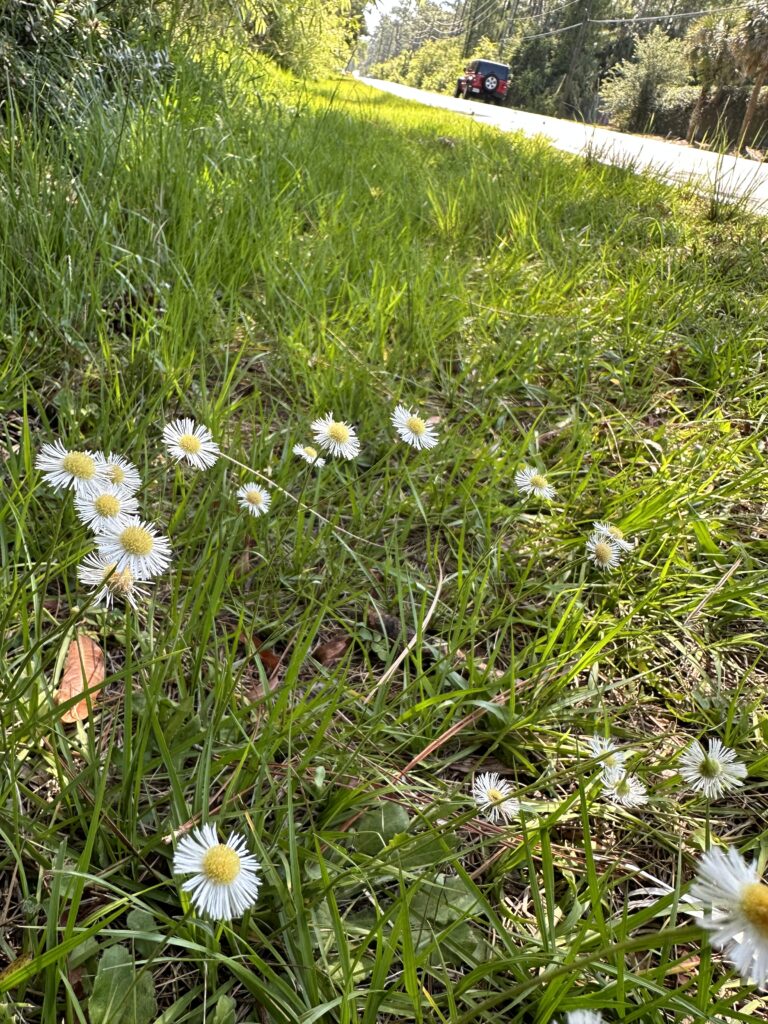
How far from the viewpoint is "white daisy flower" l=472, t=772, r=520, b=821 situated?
858 mm

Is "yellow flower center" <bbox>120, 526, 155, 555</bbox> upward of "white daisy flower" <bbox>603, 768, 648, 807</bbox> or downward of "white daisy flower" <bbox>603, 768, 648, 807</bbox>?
upward

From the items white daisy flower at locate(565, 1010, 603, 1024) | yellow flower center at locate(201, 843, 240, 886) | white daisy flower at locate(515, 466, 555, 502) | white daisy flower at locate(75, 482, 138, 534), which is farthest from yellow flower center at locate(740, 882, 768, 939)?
white daisy flower at locate(515, 466, 555, 502)

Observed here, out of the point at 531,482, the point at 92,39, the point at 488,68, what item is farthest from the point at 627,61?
the point at 531,482

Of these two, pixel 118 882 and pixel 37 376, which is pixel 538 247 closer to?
pixel 37 376

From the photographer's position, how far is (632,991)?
756mm

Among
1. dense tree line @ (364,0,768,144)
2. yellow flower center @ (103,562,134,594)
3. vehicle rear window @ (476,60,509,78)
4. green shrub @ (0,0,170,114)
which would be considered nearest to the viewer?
yellow flower center @ (103,562,134,594)

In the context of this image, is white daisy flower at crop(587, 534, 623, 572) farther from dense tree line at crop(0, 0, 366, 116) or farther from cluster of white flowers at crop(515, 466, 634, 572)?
dense tree line at crop(0, 0, 366, 116)

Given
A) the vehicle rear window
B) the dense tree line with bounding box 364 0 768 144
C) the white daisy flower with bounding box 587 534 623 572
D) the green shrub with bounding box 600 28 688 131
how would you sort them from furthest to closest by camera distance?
the vehicle rear window
the green shrub with bounding box 600 28 688 131
the dense tree line with bounding box 364 0 768 144
the white daisy flower with bounding box 587 534 623 572

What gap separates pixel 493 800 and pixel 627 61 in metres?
41.3

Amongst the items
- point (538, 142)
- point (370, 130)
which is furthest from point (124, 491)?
point (538, 142)

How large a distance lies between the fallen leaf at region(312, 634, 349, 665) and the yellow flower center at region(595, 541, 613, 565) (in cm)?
53

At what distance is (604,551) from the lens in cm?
132

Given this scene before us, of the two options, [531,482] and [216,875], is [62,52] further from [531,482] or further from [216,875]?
[216,875]

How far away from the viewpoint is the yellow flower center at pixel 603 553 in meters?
1.32
